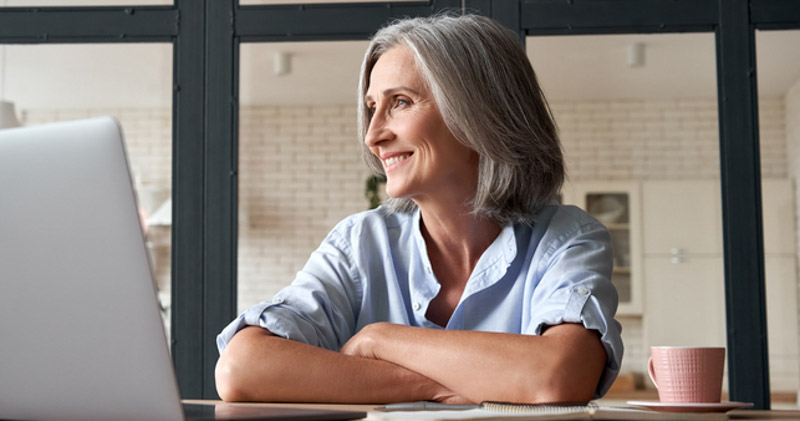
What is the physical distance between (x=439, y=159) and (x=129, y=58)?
2.07m

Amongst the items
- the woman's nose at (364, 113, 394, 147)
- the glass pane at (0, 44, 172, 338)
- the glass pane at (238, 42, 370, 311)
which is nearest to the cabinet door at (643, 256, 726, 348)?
the glass pane at (238, 42, 370, 311)

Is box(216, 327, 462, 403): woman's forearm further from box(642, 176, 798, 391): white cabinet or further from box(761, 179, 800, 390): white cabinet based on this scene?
box(642, 176, 798, 391): white cabinet

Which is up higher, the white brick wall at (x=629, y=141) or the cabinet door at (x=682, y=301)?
the white brick wall at (x=629, y=141)

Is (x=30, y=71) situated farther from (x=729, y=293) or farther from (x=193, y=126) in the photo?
(x=729, y=293)

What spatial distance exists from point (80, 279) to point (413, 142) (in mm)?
1031

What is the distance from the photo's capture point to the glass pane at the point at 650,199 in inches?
301

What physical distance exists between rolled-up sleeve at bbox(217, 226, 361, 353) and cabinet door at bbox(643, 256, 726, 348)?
6.50 meters

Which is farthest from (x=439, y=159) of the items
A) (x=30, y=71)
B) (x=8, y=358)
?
(x=30, y=71)

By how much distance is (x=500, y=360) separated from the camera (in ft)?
3.98

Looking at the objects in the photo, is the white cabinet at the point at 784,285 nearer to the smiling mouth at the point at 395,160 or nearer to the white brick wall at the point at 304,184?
the white brick wall at the point at 304,184

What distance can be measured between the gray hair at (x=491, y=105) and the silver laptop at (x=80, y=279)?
1032 mm

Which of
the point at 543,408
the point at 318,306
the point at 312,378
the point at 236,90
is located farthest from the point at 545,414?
the point at 236,90

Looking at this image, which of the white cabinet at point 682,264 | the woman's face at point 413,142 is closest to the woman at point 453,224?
the woman's face at point 413,142

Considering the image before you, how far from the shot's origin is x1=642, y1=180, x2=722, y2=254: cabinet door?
25.5ft
